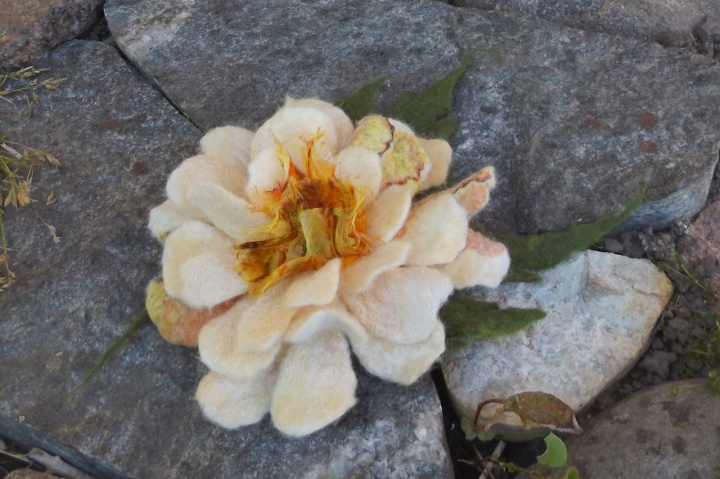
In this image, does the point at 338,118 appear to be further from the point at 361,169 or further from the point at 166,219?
the point at 166,219

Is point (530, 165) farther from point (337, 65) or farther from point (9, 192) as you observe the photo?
point (9, 192)

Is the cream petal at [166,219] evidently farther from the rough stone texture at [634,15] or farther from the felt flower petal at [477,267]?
the rough stone texture at [634,15]

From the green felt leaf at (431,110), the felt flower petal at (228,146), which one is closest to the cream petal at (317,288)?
the felt flower petal at (228,146)

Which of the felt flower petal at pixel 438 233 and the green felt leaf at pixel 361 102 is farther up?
the felt flower petal at pixel 438 233

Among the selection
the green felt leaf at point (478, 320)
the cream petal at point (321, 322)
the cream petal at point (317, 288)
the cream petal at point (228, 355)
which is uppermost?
the cream petal at point (317, 288)

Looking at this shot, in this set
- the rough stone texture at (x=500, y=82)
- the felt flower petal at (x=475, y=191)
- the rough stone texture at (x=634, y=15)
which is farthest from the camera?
the rough stone texture at (x=634, y=15)

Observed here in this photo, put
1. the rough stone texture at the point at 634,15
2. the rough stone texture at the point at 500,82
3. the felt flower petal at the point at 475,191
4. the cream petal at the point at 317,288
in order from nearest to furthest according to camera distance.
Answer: the cream petal at the point at 317,288 → the felt flower petal at the point at 475,191 → the rough stone texture at the point at 500,82 → the rough stone texture at the point at 634,15

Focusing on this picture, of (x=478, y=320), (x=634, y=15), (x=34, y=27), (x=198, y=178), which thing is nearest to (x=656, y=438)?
(x=478, y=320)
